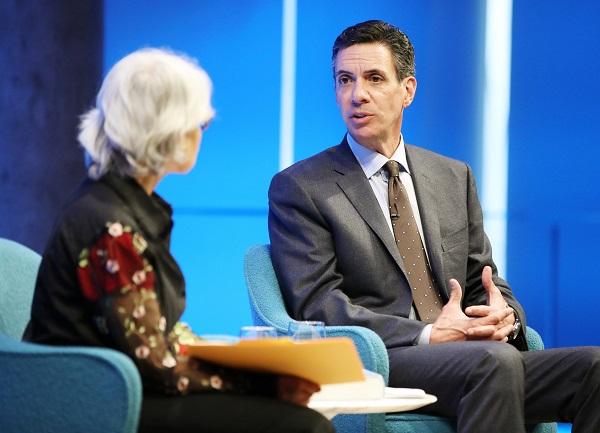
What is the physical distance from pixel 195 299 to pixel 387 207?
206 centimetres

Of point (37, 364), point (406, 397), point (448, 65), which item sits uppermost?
point (448, 65)

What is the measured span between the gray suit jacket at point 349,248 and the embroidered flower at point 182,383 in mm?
1207

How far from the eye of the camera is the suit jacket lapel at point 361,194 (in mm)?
3512

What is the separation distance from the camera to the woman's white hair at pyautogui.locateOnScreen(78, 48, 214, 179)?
223cm

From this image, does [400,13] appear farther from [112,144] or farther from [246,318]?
[112,144]

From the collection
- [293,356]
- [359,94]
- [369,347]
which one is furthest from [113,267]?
[359,94]

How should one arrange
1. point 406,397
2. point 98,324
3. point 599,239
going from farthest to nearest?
point 599,239 < point 406,397 < point 98,324

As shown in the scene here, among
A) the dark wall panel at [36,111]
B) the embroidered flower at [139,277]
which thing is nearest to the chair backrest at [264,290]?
the embroidered flower at [139,277]

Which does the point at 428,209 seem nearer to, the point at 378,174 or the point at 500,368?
the point at 378,174

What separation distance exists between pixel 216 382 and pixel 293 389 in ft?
0.52

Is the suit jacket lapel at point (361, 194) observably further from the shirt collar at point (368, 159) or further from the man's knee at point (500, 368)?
the man's knee at point (500, 368)

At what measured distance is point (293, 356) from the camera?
218cm

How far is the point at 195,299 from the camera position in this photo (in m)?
5.48

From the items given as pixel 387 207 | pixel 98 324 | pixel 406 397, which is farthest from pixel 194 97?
pixel 387 207
